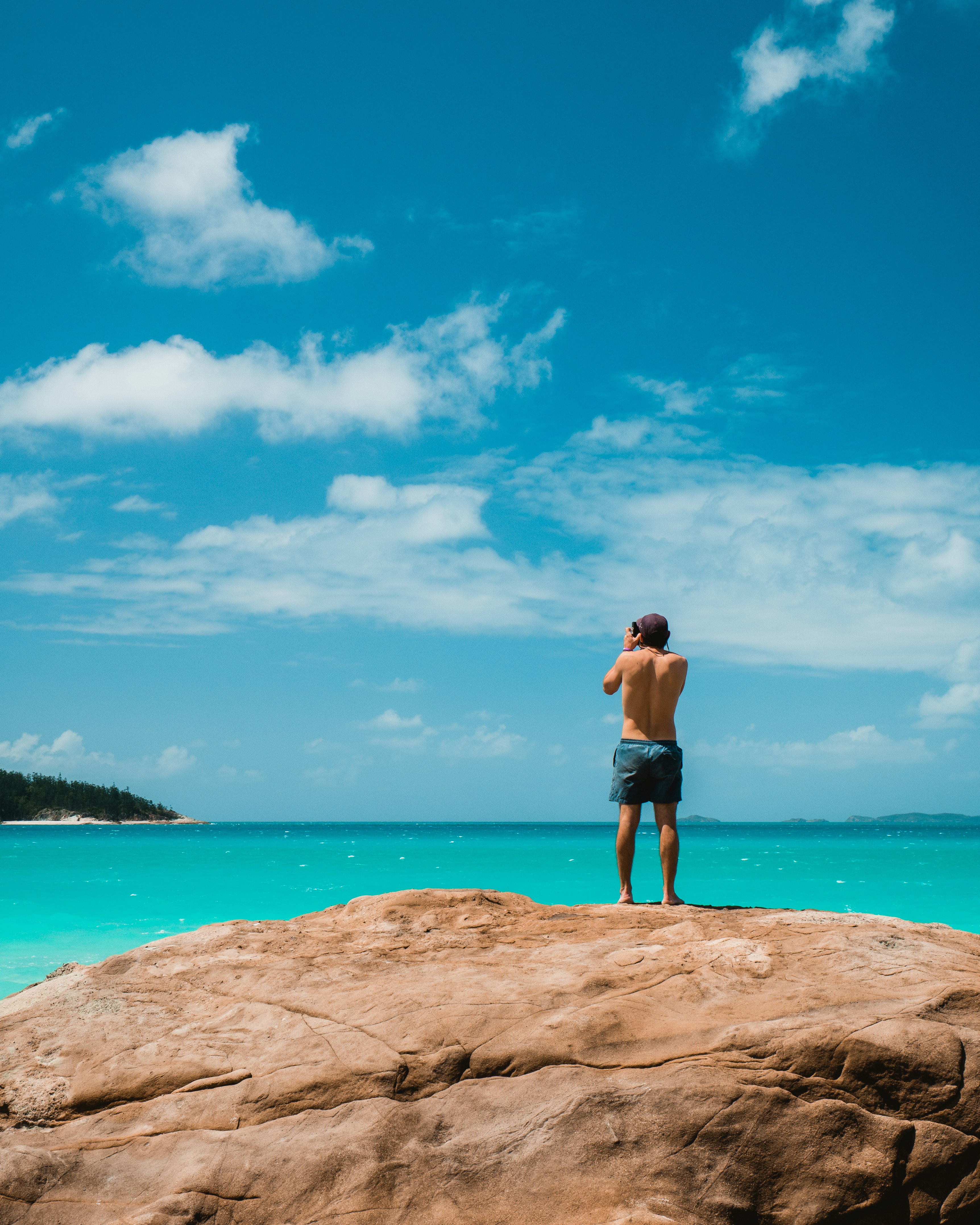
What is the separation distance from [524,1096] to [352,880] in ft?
80.1

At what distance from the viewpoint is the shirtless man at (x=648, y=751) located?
6.32m

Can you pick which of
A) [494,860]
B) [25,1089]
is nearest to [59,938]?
[25,1089]

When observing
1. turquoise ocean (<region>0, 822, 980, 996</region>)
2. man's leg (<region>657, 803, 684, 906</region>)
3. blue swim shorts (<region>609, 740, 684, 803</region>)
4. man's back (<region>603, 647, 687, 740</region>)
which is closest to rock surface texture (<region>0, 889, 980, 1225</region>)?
man's leg (<region>657, 803, 684, 906</region>)

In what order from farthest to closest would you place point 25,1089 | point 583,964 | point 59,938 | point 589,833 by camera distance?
point 589,833 → point 59,938 → point 583,964 → point 25,1089

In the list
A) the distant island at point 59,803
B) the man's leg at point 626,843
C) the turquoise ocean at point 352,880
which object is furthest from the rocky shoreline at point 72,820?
the man's leg at point 626,843

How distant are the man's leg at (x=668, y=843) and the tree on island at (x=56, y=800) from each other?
368 ft

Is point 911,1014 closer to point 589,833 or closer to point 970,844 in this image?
point 970,844

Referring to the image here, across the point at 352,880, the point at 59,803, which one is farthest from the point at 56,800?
the point at 352,880

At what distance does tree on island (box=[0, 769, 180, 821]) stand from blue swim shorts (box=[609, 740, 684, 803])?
11192 centimetres

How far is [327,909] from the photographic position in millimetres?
6277

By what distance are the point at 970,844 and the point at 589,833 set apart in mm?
48523

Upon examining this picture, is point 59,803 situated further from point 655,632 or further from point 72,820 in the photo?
point 655,632

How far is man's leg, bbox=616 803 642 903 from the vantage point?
627cm

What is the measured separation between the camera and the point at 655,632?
6.62 metres
